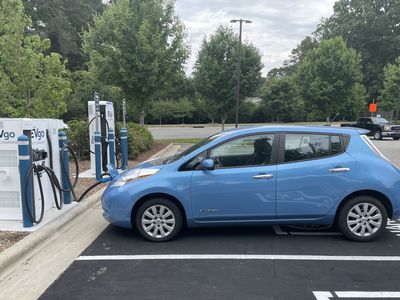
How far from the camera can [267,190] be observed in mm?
5145

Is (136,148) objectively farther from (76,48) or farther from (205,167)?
(76,48)

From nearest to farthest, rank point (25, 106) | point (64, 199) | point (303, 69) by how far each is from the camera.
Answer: point (64, 199), point (25, 106), point (303, 69)

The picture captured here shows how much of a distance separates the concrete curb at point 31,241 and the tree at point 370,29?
65.7 m

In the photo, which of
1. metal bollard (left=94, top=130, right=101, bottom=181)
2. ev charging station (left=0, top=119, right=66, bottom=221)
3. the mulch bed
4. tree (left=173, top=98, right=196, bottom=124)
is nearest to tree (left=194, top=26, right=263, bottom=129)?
the mulch bed

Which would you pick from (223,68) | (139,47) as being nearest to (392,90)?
(223,68)

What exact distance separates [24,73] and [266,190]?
10.4 meters

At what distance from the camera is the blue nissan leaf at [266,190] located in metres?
5.14

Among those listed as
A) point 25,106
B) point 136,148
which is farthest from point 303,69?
point 25,106

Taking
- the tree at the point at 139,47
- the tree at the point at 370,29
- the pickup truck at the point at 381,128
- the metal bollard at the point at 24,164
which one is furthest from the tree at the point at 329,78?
the tree at the point at 370,29

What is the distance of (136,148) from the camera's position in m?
14.2

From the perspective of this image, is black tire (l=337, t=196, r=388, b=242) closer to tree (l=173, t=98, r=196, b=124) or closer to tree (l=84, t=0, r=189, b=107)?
tree (l=84, t=0, r=189, b=107)

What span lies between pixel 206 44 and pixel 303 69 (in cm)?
1099

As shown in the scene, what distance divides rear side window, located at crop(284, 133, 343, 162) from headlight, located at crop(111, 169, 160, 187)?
1.83m

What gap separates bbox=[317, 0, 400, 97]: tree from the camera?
214 feet
